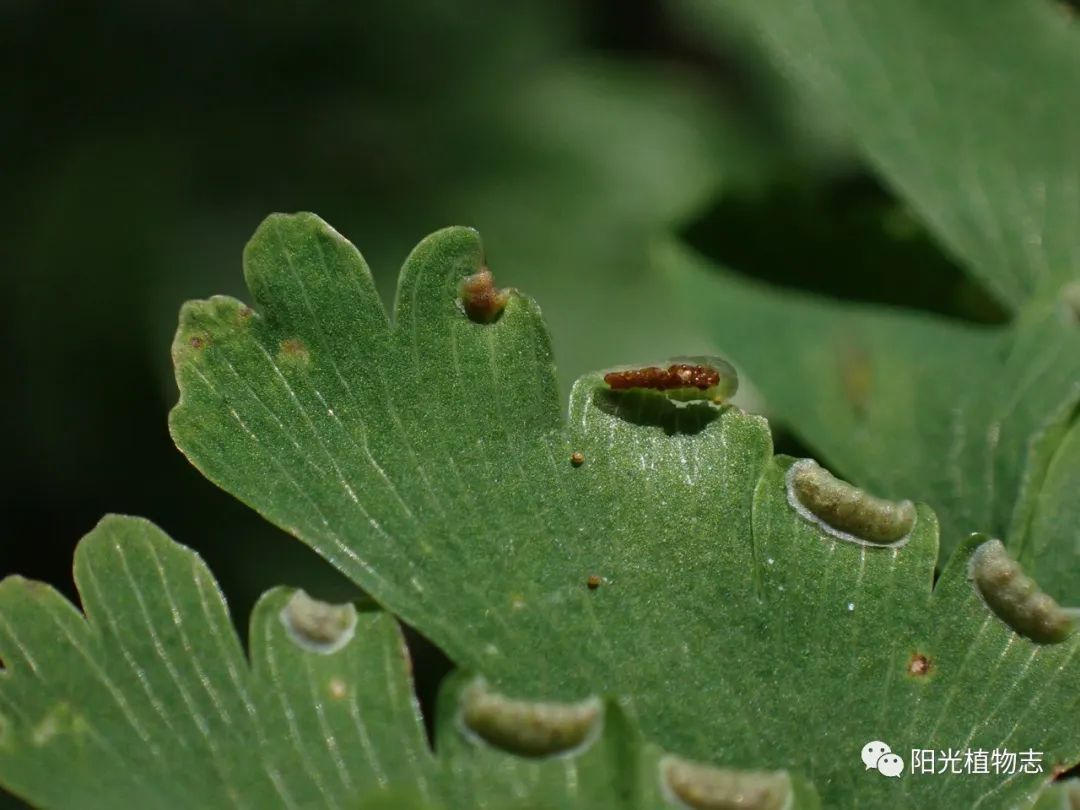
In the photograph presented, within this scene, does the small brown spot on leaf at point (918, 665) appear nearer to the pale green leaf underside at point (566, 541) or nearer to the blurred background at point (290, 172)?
the pale green leaf underside at point (566, 541)

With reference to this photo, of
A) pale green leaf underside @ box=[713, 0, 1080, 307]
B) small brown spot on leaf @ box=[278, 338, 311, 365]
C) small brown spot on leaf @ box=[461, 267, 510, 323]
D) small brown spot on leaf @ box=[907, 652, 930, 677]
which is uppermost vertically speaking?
pale green leaf underside @ box=[713, 0, 1080, 307]

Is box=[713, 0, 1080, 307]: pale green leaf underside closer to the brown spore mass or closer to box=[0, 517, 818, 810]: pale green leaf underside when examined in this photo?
the brown spore mass

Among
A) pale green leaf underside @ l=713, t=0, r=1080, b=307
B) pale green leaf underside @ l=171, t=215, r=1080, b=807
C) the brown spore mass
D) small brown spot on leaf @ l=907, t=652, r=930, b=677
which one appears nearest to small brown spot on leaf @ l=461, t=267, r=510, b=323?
pale green leaf underside @ l=171, t=215, r=1080, b=807

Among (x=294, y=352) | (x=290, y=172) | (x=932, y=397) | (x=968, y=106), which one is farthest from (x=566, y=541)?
(x=290, y=172)

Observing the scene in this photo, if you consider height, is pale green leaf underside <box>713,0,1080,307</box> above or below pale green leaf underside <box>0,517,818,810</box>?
above

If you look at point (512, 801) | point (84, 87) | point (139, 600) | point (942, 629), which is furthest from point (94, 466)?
point (942, 629)

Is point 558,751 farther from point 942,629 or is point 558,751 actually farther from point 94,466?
point 94,466
